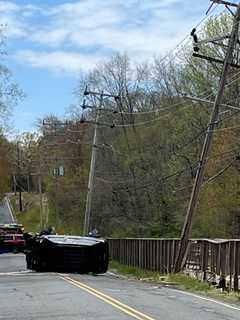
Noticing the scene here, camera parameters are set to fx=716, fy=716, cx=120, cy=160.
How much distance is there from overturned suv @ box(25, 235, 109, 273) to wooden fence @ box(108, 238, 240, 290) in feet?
11.0

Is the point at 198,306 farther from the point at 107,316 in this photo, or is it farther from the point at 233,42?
the point at 233,42

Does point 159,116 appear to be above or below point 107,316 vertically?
above

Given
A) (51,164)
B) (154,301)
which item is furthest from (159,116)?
(154,301)

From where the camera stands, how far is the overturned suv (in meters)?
25.9

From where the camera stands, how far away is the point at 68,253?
25969 millimetres

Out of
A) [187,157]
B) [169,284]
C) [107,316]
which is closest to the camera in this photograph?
[107,316]

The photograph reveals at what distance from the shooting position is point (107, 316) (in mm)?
12141

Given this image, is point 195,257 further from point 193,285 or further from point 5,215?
point 5,215

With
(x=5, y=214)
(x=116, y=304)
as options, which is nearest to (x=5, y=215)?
(x=5, y=214)

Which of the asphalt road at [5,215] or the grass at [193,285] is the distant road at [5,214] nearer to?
the asphalt road at [5,215]

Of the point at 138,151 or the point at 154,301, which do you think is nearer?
the point at 154,301

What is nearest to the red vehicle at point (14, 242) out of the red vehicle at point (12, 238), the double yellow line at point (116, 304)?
the red vehicle at point (12, 238)

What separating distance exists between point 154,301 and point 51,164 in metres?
63.3

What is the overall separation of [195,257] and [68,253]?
466cm
